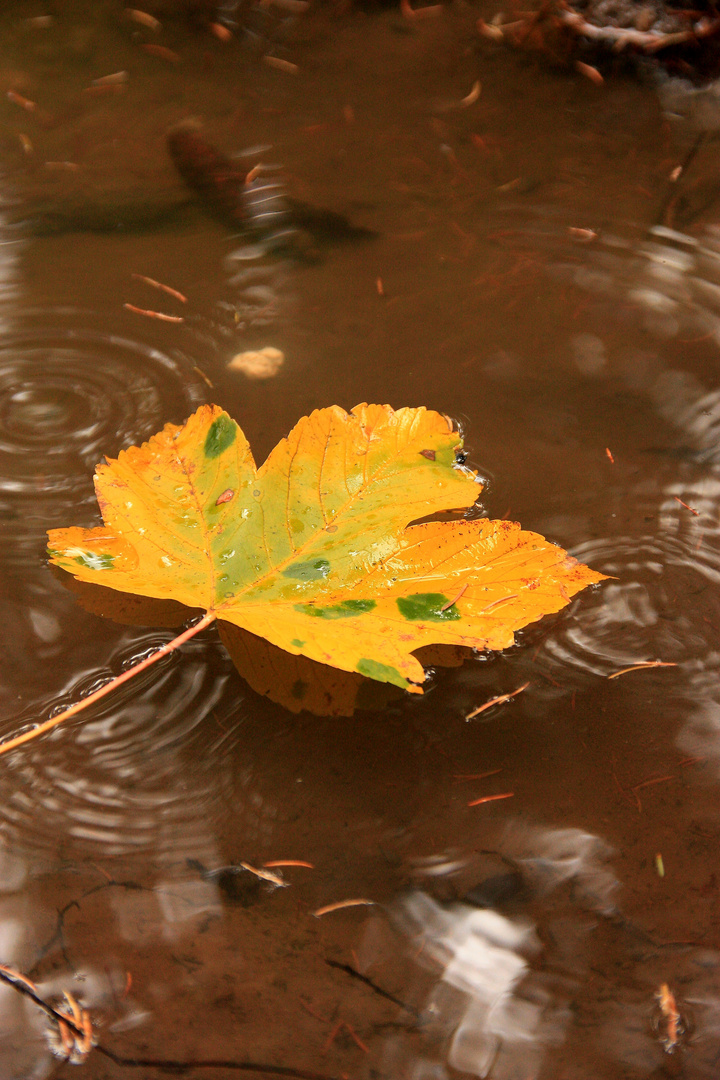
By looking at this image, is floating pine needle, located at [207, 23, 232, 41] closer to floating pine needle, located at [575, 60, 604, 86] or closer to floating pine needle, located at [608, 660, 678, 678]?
floating pine needle, located at [575, 60, 604, 86]

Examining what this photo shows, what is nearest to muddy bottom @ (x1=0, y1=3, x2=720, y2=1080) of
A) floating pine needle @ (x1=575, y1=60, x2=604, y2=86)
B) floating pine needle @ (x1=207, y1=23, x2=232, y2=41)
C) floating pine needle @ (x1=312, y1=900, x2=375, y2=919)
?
floating pine needle @ (x1=312, y1=900, x2=375, y2=919)

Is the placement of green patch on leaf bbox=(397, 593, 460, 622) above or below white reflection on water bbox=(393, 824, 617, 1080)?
above

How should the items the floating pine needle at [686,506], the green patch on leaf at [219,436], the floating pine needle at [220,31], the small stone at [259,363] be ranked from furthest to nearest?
the floating pine needle at [220,31] < the small stone at [259,363] < the floating pine needle at [686,506] < the green patch on leaf at [219,436]

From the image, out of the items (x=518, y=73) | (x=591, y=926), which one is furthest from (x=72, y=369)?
(x=518, y=73)

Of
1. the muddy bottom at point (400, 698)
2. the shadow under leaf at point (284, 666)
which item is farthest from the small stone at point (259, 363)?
the shadow under leaf at point (284, 666)

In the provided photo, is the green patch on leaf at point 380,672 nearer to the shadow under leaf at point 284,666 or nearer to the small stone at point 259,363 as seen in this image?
the shadow under leaf at point 284,666

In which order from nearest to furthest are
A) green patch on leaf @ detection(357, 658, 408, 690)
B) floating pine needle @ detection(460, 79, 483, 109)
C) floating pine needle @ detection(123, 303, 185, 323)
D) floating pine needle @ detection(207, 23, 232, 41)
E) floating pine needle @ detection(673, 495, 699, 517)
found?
green patch on leaf @ detection(357, 658, 408, 690), floating pine needle @ detection(673, 495, 699, 517), floating pine needle @ detection(123, 303, 185, 323), floating pine needle @ detection(460, 79, 483, 109), floating pine needle @ detection(207, 23, 232, 41)
